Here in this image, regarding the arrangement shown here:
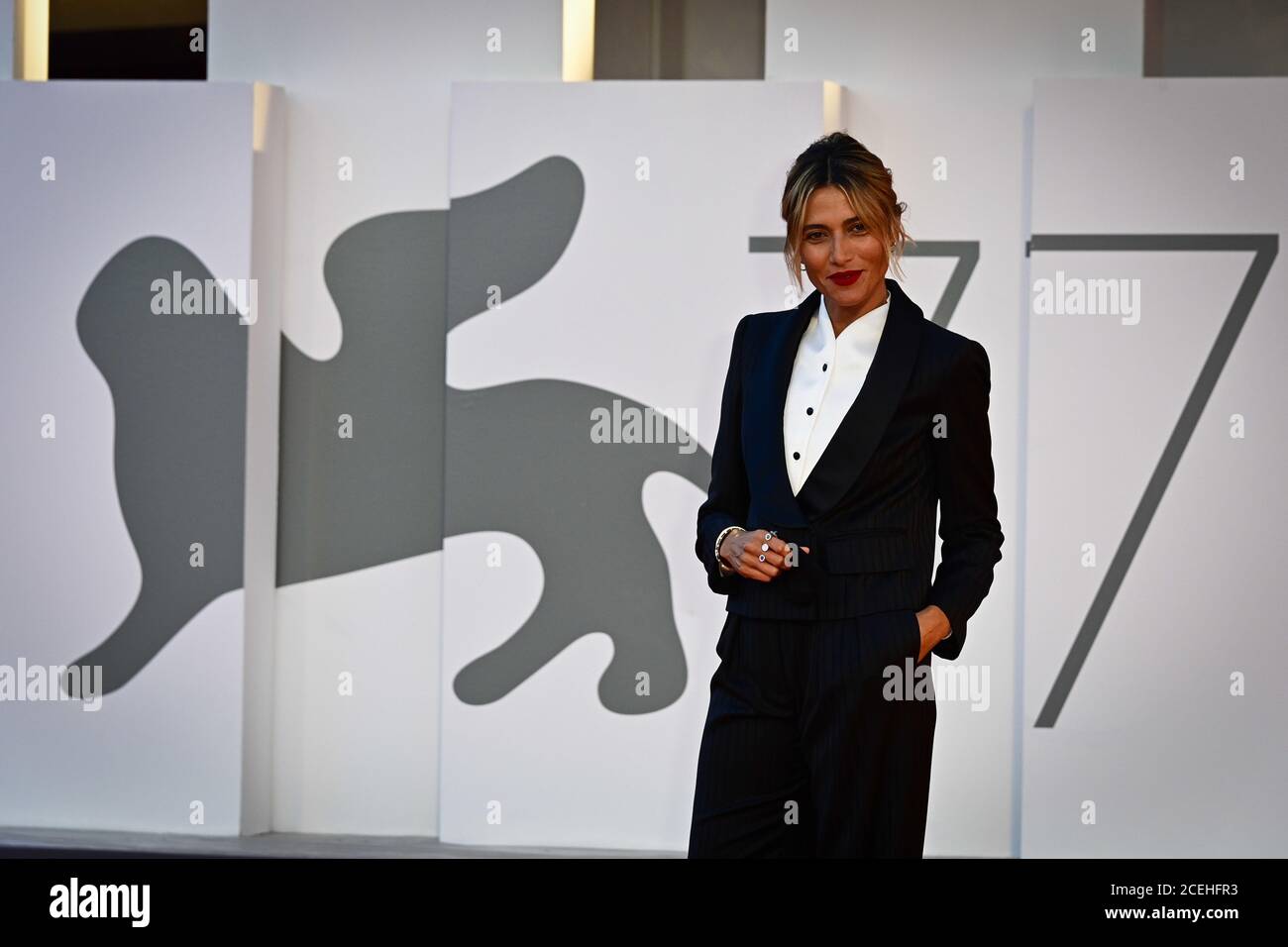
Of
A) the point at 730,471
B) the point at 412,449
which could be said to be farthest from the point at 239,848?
the point at 730,471

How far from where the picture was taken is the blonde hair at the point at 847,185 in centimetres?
216

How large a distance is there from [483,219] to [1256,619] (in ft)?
8.85

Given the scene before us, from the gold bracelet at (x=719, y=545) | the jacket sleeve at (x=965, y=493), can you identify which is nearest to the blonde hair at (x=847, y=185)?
the jacket sleeve at (x=965, y=493)

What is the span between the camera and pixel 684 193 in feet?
15.6

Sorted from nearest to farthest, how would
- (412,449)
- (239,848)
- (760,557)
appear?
1. (760,557)
2. (239,848)
3. (412,449)

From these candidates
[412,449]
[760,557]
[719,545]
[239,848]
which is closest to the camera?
[760,557]

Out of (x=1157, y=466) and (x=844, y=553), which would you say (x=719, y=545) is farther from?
(x=1157, y=466)

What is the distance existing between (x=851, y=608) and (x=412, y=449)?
10.1ft

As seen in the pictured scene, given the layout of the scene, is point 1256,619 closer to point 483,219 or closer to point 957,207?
point 957,207

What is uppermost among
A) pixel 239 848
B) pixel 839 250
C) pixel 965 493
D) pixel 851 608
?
pixel 839 250

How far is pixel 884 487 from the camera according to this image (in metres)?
2.17

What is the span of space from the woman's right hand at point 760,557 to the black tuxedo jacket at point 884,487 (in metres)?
0.05

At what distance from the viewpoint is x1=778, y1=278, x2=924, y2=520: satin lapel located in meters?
2.15
